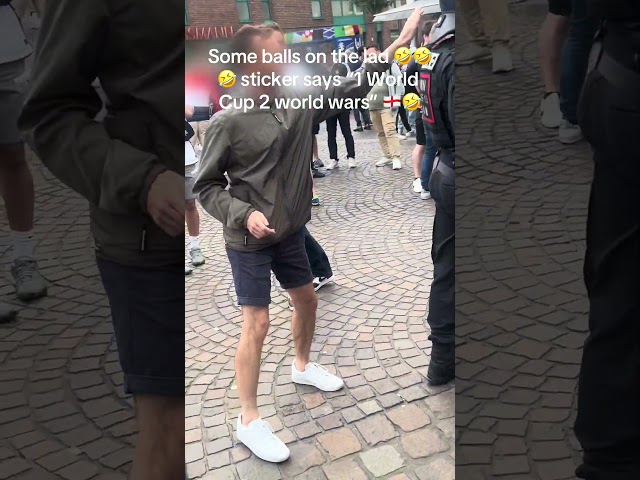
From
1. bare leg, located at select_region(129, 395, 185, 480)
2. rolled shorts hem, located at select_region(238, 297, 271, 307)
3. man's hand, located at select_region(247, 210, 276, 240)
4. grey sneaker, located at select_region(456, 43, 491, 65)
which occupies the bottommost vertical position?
bare leg, located at select_region(129, 395, 185, 480)

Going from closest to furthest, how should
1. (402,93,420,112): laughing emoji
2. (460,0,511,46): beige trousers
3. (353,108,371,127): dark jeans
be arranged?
(460,0,511,46): beige trousers, (353,108,371,127): dark jeans, (402,93,420,112): laughing emoji

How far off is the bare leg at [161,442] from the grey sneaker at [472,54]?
3.96ft

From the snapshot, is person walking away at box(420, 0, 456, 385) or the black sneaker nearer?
person walking away at box(420, 0, 456, 385)

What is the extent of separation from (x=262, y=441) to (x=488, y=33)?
1.32 meters

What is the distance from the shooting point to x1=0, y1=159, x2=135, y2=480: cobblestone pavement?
148cm

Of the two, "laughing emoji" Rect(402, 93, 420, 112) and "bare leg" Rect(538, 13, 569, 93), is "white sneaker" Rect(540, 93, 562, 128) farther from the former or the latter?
"laughing emoji" Rect(402, 93, 420, 112)

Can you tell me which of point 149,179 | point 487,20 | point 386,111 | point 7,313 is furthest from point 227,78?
point 7,313

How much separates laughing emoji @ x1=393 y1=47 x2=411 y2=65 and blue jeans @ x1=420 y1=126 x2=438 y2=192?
0.31 m

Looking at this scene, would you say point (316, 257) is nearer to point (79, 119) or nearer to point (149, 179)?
point (149, 179)

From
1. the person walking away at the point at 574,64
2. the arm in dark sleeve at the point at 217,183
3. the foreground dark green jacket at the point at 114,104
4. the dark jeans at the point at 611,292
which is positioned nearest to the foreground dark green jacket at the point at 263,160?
the arm in dark sleeve at the point at 217,183

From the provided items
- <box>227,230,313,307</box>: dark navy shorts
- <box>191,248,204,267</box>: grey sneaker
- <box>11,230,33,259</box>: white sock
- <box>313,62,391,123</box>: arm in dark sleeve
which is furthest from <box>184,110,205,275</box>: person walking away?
<box>11,230,33,259</box>: white sock

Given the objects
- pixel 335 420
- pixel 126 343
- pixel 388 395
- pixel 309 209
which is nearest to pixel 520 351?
pixel 388 395

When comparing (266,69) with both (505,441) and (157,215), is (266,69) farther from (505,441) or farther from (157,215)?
(505,441)

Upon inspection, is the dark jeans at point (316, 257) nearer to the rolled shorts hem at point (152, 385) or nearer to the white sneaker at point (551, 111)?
the rolled shorts hem at point (152, 385)
